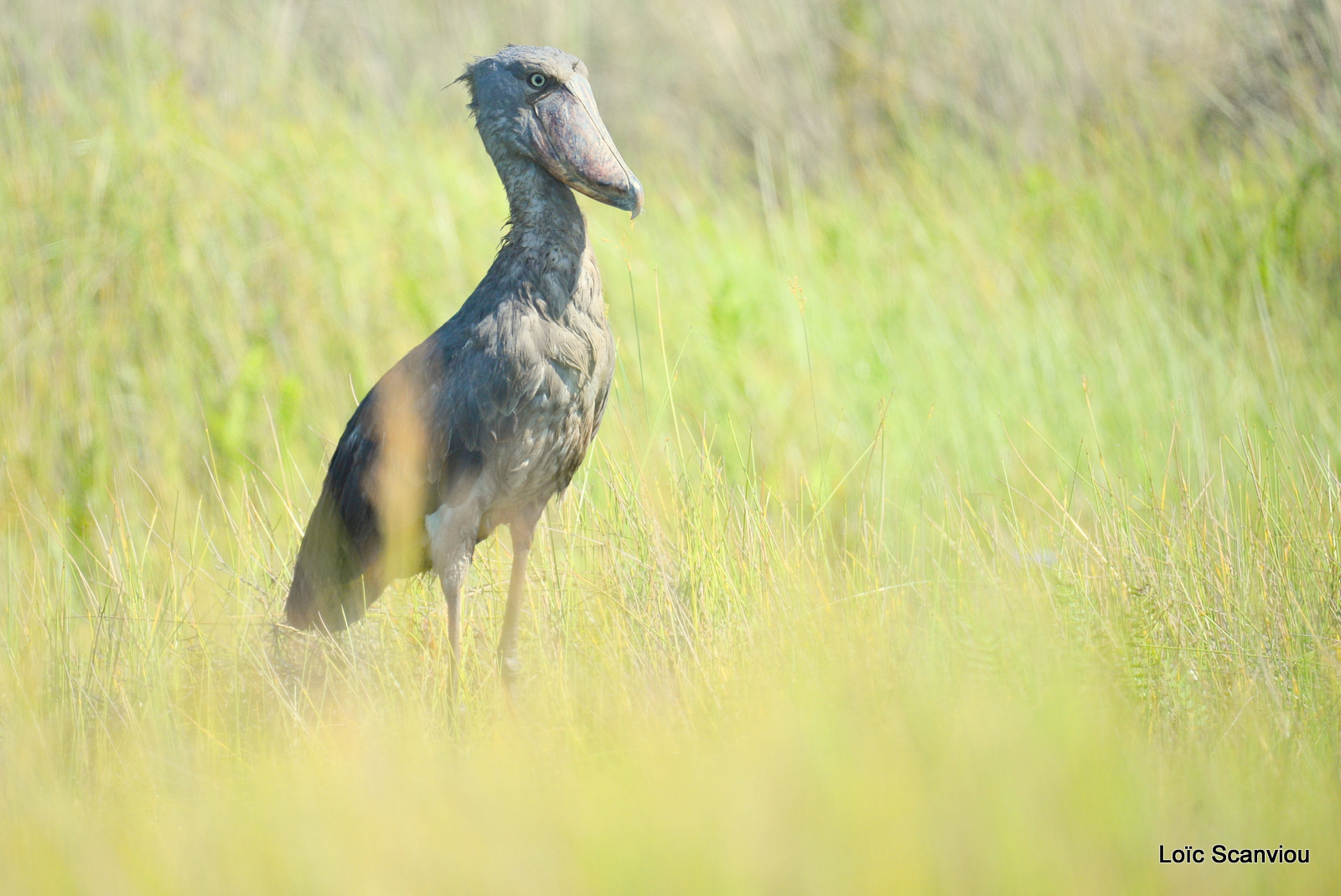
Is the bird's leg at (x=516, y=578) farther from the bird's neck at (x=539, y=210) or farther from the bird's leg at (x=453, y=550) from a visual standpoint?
the bird's neck at (x=539, y=210)

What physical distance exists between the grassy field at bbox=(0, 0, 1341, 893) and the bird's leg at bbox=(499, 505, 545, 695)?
75 mm

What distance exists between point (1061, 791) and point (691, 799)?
0.50 m

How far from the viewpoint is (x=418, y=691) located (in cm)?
→ 267

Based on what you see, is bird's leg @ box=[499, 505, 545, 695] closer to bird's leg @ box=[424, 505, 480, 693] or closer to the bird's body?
the bird's body

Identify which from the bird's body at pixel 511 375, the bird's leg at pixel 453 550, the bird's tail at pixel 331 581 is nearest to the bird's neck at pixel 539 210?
the bird's body at pixel 511 375

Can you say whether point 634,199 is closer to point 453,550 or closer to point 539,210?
point 539,210

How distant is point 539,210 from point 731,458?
6.13ft

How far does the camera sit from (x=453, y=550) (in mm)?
2855

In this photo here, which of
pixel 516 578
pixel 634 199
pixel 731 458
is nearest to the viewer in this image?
pixel 634 199

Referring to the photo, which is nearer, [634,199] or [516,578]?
[634,199]

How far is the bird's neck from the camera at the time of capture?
279 cm

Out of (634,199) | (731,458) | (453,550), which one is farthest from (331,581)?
(731,458)

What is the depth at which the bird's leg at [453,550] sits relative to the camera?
2.83 meters

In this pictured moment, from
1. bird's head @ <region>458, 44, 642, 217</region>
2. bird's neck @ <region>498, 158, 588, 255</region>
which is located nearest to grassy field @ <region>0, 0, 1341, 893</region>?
bird's neck @ <region>498, 158, 588, 255</region>
